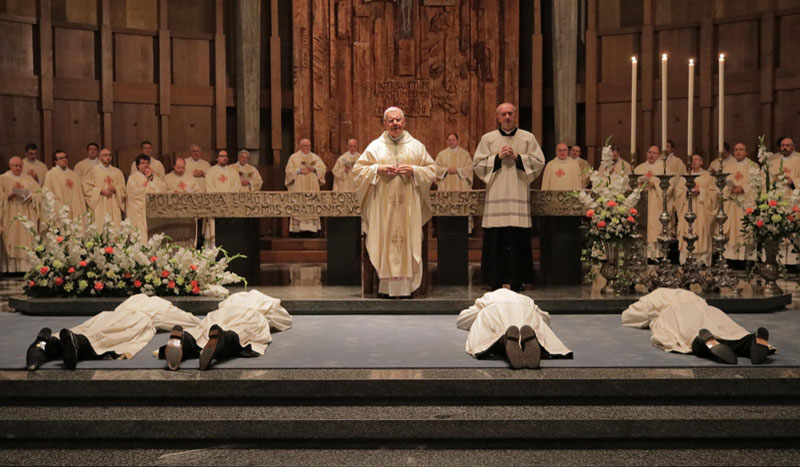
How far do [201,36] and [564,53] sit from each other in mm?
6075

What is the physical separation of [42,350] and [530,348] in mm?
2879

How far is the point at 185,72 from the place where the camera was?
13695mm

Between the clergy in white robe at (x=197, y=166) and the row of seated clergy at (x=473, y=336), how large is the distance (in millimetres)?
7105

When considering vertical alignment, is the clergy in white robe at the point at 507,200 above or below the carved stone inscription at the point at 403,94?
below

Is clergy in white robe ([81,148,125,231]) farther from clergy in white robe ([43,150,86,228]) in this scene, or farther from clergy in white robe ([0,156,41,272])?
clergy in white robe ([0,156,41,272])

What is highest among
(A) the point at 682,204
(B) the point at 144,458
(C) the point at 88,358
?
(A) the point at 682,204

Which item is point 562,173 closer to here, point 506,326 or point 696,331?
point 696,331

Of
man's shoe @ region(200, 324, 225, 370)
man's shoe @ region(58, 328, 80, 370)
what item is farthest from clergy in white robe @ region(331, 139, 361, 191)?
man's shoe @ region(58, 328, 80, 370)

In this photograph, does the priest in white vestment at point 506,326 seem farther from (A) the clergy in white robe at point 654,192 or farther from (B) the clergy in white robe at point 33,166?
(B) the clergy in white robe at point 33,166

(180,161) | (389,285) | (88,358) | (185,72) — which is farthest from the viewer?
(185,72)

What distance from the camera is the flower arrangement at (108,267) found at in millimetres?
7156

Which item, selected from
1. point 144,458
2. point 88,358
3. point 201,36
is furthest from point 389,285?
point 201,36

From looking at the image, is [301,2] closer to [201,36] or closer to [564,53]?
[201,36]

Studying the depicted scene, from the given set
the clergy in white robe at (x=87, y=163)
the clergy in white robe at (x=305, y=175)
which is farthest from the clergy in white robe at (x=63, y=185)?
the clergy in white robe at (x=305, y=175)
